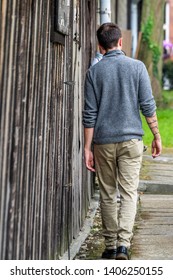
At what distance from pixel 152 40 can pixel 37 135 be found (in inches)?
731

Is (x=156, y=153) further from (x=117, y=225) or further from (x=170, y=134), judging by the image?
(x=170, y=134)

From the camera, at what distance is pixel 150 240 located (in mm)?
7906

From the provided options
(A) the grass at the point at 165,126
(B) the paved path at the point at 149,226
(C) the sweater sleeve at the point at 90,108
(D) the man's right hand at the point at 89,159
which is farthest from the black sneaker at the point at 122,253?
(A) the grass at the point at 165,126

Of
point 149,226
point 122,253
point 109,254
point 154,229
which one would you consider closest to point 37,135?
point 122,253

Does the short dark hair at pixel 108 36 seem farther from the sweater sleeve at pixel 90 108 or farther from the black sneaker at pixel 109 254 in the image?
the black sneaker at pixel 109 254

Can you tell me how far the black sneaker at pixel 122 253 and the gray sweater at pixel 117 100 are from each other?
726 millimetres

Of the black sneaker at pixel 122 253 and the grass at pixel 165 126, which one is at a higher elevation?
the grass at pixel 165 126

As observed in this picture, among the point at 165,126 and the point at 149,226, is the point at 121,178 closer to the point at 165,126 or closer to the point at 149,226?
the point at 149,226

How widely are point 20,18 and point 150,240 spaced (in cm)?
331

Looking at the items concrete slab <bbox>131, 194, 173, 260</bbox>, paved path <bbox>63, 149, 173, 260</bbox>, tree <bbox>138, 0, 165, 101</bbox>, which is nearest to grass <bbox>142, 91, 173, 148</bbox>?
tree <bbox>138, 0, 165, 101</bbox>

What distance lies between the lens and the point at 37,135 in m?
5.68

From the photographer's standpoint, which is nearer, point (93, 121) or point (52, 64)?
point (52, 64)

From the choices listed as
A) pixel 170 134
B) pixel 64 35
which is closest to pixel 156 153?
pixel 64 35

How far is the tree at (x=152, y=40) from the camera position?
78.3 ft
